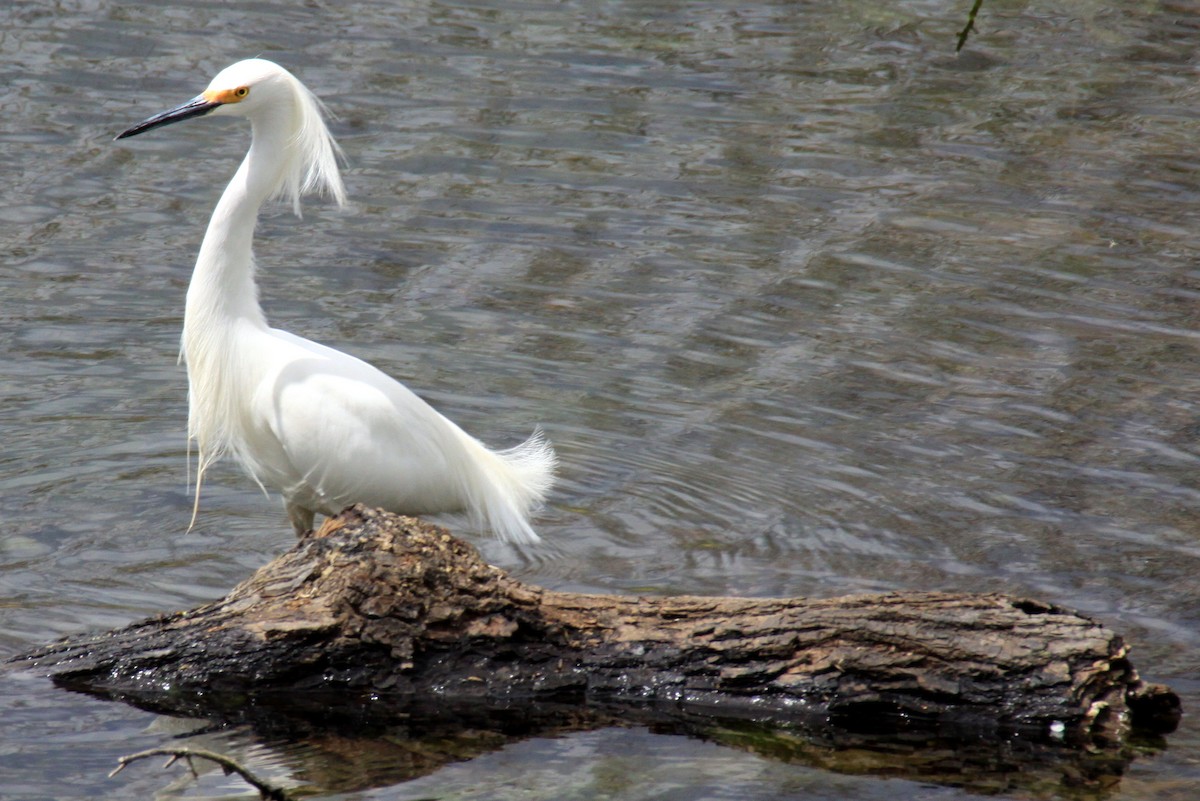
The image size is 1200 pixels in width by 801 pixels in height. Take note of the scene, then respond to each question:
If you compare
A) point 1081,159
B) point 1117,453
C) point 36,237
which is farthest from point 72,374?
point 1081,159

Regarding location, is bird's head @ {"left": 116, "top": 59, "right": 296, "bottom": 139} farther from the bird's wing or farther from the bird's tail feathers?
the bird's tail feathers

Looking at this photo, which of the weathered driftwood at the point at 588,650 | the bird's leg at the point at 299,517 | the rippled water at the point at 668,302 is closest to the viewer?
the weathered driftwood at the point at 588,650

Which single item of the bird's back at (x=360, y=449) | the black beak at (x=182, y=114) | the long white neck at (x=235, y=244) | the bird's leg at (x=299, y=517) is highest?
the black beak at (x=182, y=114)

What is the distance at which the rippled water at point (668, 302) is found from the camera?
223 inches

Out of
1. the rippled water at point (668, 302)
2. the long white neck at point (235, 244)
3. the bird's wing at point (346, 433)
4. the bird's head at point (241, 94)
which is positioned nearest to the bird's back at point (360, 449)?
the bird's wing at point (346, 433)

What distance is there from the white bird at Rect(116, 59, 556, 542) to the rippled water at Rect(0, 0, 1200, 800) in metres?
0.43

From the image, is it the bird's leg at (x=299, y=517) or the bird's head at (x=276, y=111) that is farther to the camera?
the bird's leg at (x=299, y=517)

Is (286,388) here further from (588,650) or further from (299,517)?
(588,650)

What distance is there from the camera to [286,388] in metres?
5.48

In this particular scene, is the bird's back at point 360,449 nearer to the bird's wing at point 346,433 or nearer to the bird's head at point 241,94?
the bird's wing at point 346,433

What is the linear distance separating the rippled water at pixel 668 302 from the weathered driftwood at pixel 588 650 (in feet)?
0.64

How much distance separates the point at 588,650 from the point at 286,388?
161 centimetres

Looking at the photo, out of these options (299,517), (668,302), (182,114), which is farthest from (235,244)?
(668,302)

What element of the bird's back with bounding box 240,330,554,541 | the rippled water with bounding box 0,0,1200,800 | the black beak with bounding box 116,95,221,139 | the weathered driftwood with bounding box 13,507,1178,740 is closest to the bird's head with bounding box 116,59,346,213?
the black beak with bounding box 116,95,221,139
